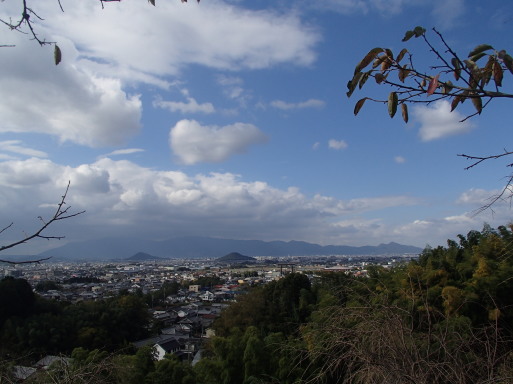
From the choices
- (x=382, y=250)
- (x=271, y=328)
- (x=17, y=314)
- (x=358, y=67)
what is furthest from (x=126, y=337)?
(x=382, y=250)

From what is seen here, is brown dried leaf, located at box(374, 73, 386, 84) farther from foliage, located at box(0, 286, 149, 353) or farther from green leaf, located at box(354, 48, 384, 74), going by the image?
foliage, located at box(0, 286, 149, 353)

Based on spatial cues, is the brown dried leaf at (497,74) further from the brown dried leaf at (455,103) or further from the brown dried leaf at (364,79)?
the brown dried leaf at (364,79)

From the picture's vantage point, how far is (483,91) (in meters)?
0.95

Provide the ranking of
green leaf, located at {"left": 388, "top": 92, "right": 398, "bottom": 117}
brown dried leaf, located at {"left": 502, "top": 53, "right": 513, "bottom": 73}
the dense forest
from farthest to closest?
the dense forest < green leaf, located at {"left": 388, "top": 92, "right": 398, "bottom": 117} < brown dried leaf, located at {"left": 502, "top": 53, "right": 513, "bottom": 73}

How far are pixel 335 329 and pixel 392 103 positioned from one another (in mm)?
1511

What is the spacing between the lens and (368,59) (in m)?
0.98

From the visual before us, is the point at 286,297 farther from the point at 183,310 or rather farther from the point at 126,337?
the point at 183,310

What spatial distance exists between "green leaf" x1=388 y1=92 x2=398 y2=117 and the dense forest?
109cm

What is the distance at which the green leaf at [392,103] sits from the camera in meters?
0.97

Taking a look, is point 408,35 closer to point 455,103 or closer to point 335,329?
point 455,103

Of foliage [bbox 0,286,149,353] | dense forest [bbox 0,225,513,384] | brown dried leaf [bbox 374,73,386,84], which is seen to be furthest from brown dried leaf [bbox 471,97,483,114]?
foliage [bbox 0,286,149,353]

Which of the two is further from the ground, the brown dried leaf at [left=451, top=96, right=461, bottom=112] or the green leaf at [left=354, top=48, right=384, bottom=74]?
the green leaf at [left=354, top=48, right=384, bottom=74]

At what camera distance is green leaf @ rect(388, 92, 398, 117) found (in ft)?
3.17

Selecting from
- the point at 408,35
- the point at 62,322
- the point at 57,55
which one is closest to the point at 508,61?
the point at 408,35
